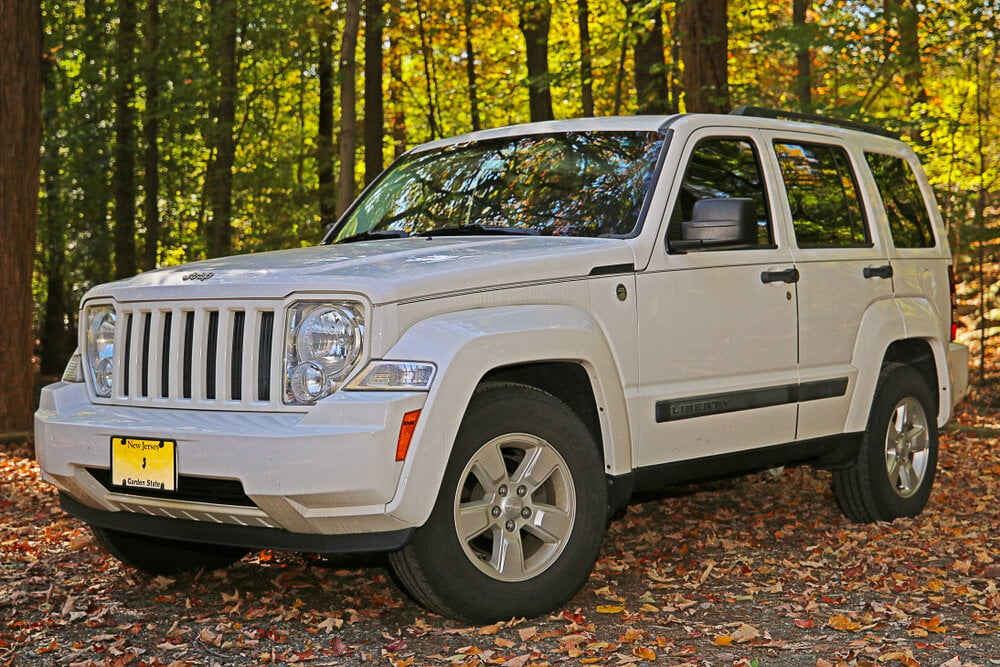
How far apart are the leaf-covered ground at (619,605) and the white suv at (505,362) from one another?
0.76 ft

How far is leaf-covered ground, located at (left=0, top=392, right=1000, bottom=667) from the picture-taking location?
3988mm

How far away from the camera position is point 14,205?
1001 centimetres

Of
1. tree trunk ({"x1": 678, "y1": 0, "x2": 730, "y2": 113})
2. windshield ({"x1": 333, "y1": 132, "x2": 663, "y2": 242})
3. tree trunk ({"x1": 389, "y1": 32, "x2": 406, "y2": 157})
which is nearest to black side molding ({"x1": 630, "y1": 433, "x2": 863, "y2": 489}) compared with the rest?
windshield ({"x1": 333, "y1": 132, "x2": 663, "y2": 242})

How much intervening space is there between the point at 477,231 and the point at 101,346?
1.67m

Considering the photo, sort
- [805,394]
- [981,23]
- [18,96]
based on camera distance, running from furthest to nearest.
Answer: [981,23] → [18,96] → [805,394]

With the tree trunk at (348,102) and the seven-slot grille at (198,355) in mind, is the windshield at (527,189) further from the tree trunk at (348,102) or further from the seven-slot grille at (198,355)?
the tree trunk at (348,102)

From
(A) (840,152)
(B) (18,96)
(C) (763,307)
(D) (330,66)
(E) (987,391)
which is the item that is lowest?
(E) (987,391)

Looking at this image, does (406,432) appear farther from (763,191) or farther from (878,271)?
(878,271)

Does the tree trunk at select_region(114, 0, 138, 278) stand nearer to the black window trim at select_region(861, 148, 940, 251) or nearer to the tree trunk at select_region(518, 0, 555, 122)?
the tree trunk at select_region(518, 0, 555, 122)

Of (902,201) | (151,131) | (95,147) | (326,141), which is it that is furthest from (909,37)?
(95,147)

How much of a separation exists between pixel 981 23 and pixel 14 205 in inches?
399

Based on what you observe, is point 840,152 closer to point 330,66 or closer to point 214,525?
point 214,525

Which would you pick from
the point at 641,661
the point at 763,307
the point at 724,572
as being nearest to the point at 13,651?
the point at 641,661

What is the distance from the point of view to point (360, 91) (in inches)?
1029
